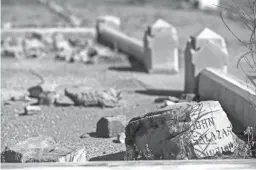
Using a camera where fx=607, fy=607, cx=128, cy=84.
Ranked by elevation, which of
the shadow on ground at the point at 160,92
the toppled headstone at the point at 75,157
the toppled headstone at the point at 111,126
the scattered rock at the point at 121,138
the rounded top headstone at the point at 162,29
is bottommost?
the toppled headstone at the point at 75,157

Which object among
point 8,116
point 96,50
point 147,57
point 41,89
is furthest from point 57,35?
point 8,116

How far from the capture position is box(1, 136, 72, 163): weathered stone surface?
533 centimetres

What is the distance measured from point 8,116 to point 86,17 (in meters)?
20.0

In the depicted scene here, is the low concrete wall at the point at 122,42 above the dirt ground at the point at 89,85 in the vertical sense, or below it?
above

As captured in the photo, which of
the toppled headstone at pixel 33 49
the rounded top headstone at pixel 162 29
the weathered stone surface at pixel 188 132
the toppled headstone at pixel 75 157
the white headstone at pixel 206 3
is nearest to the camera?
the toppled headstone at pixel 75 157

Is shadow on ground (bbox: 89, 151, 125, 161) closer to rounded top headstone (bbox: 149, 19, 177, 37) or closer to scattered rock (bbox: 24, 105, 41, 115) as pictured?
scattered rock (bbox: 24, 105, 41, 115)

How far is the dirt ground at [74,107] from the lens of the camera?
7639 mm

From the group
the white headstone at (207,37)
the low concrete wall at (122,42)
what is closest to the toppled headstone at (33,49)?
the low concrete wall at (122,42)

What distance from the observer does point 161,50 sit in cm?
1324

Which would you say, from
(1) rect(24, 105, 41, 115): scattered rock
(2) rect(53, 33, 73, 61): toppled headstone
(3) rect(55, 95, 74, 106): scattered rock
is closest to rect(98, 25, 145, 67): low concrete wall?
(2) rect(53, 33, 73, 61): toppled headstone

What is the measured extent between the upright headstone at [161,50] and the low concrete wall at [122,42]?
4.37 ft

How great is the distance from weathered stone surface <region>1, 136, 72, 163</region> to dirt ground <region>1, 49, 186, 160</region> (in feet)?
2.79

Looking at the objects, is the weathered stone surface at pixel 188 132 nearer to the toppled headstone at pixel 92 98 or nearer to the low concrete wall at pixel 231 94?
the low concrete wall at pixel 231 94

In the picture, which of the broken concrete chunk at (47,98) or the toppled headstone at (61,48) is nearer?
the broken concrete chunk at (47,98)
